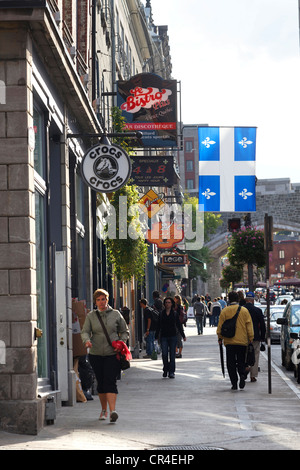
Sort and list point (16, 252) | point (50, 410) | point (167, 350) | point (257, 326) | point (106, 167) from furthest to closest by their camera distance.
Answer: point (167, 350)
point (257, 326)
point (106, 167)
point (50, 410)
point (16, 252)

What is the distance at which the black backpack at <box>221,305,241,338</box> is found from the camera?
1680cm

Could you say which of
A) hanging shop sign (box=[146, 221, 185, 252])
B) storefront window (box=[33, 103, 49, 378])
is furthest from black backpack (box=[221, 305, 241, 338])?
hanging shop sign (box=[146, 221, 185, 252])

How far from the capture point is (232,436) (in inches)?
411

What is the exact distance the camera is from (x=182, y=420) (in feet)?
39.7

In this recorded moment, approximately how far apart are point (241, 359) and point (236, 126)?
45.4 ft

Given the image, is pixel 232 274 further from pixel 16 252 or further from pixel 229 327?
pixel 16 252

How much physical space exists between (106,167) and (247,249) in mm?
30480

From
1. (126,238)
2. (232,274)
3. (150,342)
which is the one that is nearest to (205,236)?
(232,274)

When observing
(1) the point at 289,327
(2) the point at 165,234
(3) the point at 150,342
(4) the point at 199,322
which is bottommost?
(4) the point at 199,322

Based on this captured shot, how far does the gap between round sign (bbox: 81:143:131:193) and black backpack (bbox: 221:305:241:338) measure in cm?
312

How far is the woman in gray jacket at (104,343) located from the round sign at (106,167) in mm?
3767

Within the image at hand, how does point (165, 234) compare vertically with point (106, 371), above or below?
above

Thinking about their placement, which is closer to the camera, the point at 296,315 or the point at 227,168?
the point at 296,315
